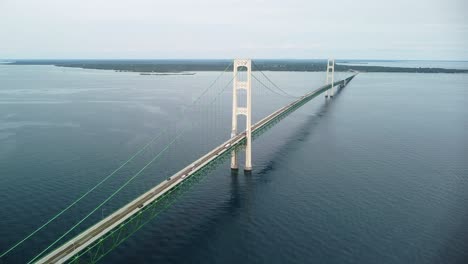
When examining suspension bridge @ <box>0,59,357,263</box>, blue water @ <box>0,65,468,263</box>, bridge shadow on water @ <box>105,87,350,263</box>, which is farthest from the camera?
blue water @ <box>0,65,468,263</box>

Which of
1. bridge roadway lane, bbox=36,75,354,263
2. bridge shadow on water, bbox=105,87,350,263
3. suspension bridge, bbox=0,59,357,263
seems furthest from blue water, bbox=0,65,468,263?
bridge roadway lane, bbox=36,75,354,263

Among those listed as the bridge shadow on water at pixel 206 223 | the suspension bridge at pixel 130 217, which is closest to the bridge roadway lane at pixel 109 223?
the suspension bridge at pixel 130 217

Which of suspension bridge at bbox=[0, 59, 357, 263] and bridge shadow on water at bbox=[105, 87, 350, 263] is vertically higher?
suspension bridge at bbox=[0, 59, 357, 263]

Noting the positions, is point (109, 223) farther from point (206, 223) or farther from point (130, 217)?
point (206, 223)

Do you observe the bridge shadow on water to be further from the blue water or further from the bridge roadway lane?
the bridge roadway lane

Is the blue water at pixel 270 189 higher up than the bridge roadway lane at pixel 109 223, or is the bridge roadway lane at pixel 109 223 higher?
the bridge roadway lane at pixel 109 223

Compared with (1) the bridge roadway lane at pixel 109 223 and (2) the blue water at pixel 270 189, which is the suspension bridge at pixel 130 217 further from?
(2) the blue water at pixel 270 189

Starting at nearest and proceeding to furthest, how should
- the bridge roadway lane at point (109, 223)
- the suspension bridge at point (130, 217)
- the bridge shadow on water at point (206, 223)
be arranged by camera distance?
the bridge roadway lane at point (109, 223), the suspension bridge at point (130, 217), the bridge shadow on water at point (206, 223)

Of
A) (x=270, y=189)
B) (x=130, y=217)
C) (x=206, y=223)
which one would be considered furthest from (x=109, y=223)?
(x=270, y=189)

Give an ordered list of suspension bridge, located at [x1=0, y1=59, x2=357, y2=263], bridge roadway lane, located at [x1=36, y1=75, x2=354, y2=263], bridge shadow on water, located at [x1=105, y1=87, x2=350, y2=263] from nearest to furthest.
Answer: bridge roadway lane, located at [x1=36, y1=75, x2=354, y2=263], suspension bridge, located at [x1=0, y1=59, x2=357, y2=263], bridge shadow on water, located at [x1=105, y1=87, x2=350, y2=263]

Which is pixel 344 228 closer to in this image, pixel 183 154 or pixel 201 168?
pixel 201 168
